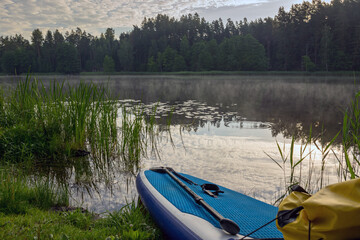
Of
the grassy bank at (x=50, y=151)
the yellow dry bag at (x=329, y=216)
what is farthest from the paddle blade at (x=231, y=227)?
the grassy bank at (x=50, y=151)

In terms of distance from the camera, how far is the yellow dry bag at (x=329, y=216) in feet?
3.48

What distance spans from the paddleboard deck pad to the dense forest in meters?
46.4

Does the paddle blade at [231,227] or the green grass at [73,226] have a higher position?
the paddle blade at [231,227]

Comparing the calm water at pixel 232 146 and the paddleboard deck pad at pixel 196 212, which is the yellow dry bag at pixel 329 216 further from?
the calm water at pixel 232 146

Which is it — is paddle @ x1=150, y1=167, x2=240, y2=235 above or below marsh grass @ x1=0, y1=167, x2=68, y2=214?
above

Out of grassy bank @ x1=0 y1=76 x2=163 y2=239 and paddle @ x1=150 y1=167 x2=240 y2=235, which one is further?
grassy bank @ x1=0 y1=76 x2=163 y2=239

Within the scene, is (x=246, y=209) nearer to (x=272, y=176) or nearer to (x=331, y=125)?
(x=272, y=176)

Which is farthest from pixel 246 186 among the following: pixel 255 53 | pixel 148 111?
pixel 255 53

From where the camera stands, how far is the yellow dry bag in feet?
3.48

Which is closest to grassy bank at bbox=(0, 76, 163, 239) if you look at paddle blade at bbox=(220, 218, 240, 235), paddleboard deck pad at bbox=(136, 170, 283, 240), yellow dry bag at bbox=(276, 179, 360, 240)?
paddleboard deck pad at bbox=(136, 170, 283, 240)

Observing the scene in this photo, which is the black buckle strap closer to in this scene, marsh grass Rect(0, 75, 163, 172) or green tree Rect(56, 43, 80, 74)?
marsh grass Rect(0, 75, 163, 172)

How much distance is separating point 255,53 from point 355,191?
180ft

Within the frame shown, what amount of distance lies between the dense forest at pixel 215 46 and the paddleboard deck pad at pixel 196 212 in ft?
152

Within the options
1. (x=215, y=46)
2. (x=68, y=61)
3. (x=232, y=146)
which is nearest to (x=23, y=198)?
(x=232, y=146)
